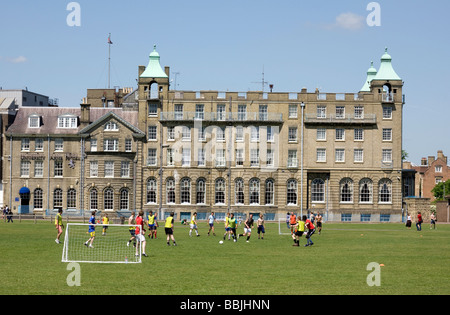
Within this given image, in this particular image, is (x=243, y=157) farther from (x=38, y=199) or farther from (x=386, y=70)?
(x=38, y=199)

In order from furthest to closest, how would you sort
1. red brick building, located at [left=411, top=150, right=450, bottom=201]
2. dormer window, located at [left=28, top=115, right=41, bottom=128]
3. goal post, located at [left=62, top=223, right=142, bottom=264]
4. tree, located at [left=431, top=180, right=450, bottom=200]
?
red brick building, located at [left=411, top=150, right=450, bottom=201] < tree, located at [left=431, top=180, right=450, bottom=200] < dormer window, located at [left=28, top=115, right=41, bottom=128] < goal post, located at [left=62, top=223, right=142, bottom=264]

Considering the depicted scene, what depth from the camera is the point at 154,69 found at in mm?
96875

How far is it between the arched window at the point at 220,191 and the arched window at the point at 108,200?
506 inches

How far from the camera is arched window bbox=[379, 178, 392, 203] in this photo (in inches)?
3750

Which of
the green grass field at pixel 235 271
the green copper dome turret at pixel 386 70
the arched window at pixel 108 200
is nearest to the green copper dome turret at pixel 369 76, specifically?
the green copper dome turret at pixel 386 70

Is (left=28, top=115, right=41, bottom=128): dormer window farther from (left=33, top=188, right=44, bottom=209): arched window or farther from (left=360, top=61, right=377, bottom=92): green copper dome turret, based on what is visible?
(left=360, top=61, right=377, bottom=92): green copper dome turret

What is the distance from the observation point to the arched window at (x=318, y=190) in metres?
94.9

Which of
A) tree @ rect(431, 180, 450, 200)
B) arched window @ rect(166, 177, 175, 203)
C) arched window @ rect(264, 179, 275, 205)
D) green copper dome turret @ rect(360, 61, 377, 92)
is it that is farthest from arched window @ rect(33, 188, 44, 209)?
tree @ rect(431, 180, 450, 200)

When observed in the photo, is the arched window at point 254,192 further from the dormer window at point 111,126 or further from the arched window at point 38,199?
the arched window at point 38,199

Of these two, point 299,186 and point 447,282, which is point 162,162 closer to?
point 299,186

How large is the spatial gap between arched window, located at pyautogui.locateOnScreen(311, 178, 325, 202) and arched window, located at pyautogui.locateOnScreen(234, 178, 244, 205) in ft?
28.8

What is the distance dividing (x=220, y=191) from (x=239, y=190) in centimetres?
237
